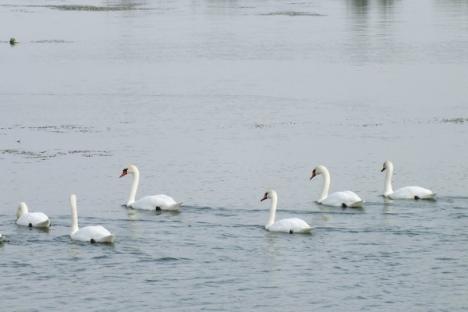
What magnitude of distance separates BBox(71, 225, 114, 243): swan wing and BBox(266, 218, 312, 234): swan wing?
135 inches

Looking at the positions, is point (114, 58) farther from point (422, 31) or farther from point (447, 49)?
point (422, 31)

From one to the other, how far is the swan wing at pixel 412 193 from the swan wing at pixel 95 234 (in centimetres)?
755

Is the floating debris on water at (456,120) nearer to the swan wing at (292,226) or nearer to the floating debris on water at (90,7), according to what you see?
the swan wing at (292,226)

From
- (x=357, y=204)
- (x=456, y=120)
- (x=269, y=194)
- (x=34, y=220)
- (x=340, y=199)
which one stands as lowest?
(x=456, y=120)

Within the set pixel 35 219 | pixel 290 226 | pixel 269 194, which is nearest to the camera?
pixel 290 226

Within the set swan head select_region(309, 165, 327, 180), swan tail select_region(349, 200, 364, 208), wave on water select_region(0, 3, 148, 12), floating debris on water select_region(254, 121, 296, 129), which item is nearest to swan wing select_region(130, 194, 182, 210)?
swan tail select_region(349, 200, 364, 208)

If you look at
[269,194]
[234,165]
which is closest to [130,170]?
[234,165]

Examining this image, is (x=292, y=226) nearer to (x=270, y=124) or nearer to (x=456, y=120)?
(x=270, y=124)

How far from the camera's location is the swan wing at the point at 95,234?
85.5 feet

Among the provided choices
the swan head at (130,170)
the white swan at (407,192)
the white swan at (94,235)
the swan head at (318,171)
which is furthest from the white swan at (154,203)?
the white swan at (407,192)

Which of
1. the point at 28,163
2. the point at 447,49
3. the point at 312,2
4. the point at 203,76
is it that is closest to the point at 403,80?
the point at 203,76

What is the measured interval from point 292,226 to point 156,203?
3.82 meters

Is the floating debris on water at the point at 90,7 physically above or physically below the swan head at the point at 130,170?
above

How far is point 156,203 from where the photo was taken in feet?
96.6
